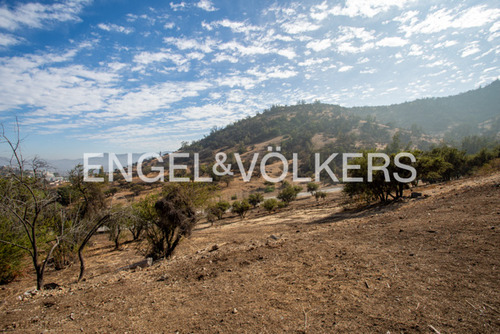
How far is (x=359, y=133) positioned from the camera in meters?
100

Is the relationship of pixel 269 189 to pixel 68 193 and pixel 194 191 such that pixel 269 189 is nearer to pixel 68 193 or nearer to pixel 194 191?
pixel 194 191

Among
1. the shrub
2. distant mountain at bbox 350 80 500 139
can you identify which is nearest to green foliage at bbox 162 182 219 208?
the shrub

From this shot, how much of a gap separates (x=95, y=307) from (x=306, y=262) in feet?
18.0

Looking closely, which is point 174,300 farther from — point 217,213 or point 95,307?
point 217,213

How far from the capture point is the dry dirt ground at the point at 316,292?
3395 mm

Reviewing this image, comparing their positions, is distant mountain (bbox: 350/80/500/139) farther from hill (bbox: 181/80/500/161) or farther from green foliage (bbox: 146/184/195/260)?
green foliage (bbox: 146/184/195/260)

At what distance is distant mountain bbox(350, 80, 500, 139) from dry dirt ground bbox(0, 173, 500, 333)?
154 metres

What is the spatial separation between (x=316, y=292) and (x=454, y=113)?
222m

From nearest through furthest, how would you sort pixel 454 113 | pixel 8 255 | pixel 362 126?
pixel 8 255
pixel 362 126
pixel 454 113

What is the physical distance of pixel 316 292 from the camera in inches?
171

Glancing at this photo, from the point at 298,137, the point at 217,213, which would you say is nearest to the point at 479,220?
the point at 217,213

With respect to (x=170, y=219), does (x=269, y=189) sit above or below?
below

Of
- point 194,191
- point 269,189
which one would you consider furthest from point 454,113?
point 194,191

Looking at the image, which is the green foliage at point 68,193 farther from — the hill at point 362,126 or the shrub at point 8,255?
the hill at point 362,126
